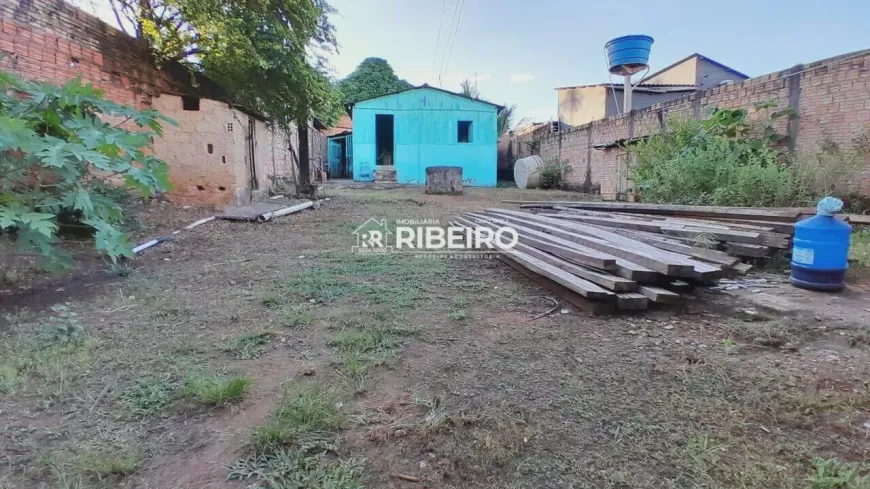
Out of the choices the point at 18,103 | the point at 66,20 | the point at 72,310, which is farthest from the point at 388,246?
the point at 66,20

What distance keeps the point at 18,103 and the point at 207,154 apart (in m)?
3.88

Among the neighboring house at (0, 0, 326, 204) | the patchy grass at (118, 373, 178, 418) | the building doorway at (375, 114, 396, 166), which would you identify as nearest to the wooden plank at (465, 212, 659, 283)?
the patchy grass at (118, 373, 178, 418)

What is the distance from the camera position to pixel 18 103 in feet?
9.68

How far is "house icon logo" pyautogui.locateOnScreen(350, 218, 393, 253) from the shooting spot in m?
4.95

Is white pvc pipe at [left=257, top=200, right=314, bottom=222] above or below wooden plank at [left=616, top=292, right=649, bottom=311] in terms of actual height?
above

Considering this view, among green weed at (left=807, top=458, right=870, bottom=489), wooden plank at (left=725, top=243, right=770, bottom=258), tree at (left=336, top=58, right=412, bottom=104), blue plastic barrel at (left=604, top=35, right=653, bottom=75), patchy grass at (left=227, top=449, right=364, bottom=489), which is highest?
tree at (left=336, top=58, right=412, bottom=104)

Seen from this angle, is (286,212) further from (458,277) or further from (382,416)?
(382,416)

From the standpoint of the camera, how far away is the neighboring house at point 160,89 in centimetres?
450

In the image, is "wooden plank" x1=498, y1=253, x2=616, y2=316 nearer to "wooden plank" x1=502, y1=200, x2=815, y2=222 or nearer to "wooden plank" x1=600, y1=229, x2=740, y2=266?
"wooden plank" x1=600, y1=229, x2=740, y2=266

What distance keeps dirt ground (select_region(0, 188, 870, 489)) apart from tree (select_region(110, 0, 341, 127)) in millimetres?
4338

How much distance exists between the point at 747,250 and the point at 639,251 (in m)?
1.10

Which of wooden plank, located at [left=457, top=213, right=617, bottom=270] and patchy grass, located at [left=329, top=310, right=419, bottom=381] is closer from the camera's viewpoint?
patchy grass, located at [left=329, top=310, right=419, bottom=381]

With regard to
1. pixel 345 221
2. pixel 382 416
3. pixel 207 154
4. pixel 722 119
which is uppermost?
pixel 722 119

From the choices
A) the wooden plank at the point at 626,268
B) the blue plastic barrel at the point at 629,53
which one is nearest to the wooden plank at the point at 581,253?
the wooden plank at the point at 626,268
